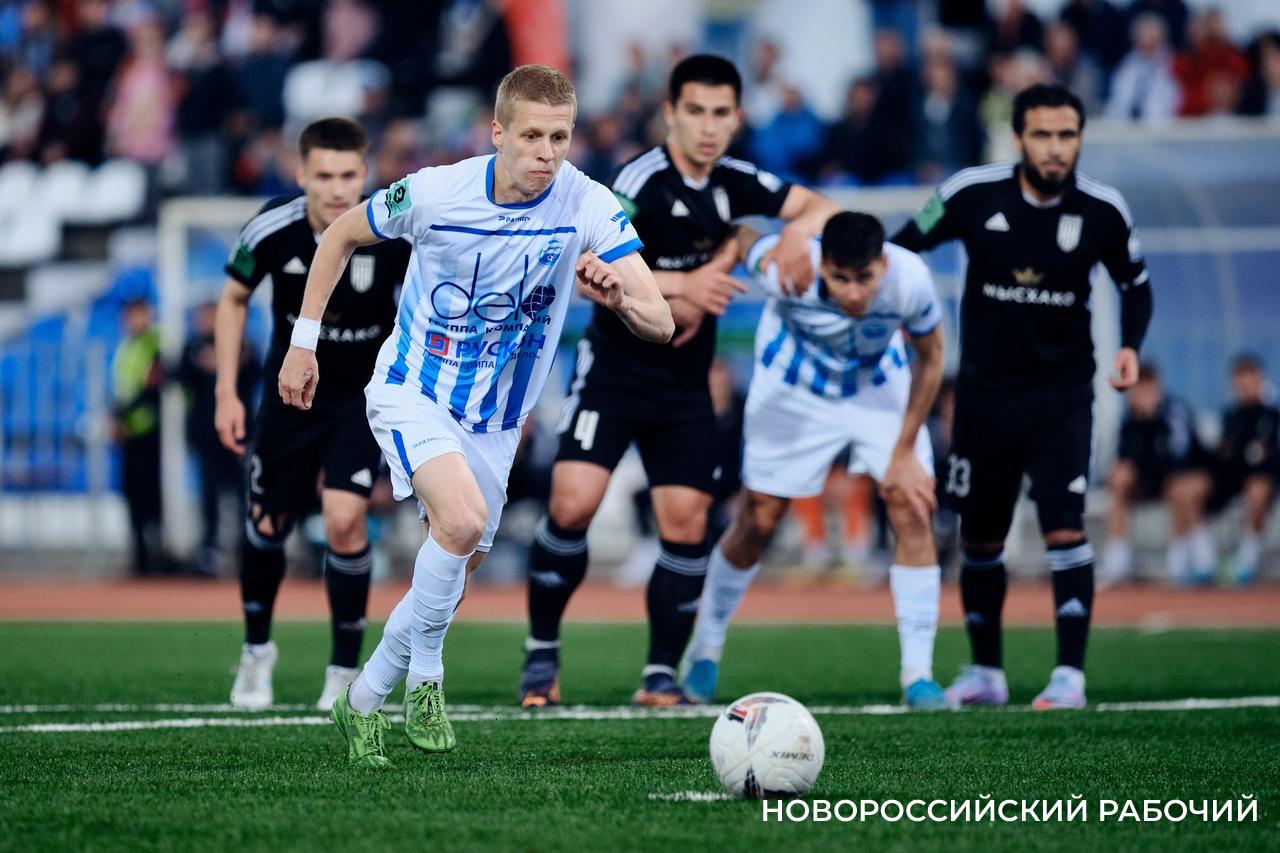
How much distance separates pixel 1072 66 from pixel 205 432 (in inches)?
367

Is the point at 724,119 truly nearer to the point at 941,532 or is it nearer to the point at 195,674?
the point at 195,674

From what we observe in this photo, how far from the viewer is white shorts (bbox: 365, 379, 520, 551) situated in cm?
620

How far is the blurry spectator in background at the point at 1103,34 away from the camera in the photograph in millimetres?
18750

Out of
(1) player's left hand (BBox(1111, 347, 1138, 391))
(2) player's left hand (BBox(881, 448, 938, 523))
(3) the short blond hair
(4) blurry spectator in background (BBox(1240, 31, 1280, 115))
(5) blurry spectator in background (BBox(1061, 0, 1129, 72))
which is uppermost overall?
(5) blurry spectator in background (BBox(1061, 0, 1129, 72))

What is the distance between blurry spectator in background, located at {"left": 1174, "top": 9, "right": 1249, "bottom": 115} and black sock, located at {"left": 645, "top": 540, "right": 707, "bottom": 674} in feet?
37.3

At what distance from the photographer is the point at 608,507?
1777 centimetres

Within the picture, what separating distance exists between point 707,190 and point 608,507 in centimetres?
960

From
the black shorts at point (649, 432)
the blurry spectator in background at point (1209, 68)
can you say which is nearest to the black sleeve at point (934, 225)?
the black shorts at point (649, 432)

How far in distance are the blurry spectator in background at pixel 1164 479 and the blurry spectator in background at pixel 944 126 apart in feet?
9.83

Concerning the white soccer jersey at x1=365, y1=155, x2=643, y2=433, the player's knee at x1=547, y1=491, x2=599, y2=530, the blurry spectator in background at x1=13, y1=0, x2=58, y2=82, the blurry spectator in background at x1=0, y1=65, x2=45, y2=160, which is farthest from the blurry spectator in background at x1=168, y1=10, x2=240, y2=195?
the white soccer jersey at x1=365, y1=155, x2=643, y2=433

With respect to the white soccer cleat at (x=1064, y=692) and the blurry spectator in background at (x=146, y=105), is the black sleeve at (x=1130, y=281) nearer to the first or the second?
the white soccer cleat at (x=1064, y=692)

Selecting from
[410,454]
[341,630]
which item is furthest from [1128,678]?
[410,454]

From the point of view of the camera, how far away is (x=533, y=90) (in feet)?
19.9

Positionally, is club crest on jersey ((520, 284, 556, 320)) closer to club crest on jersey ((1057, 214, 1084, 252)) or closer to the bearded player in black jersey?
the bearded player in black jersey
